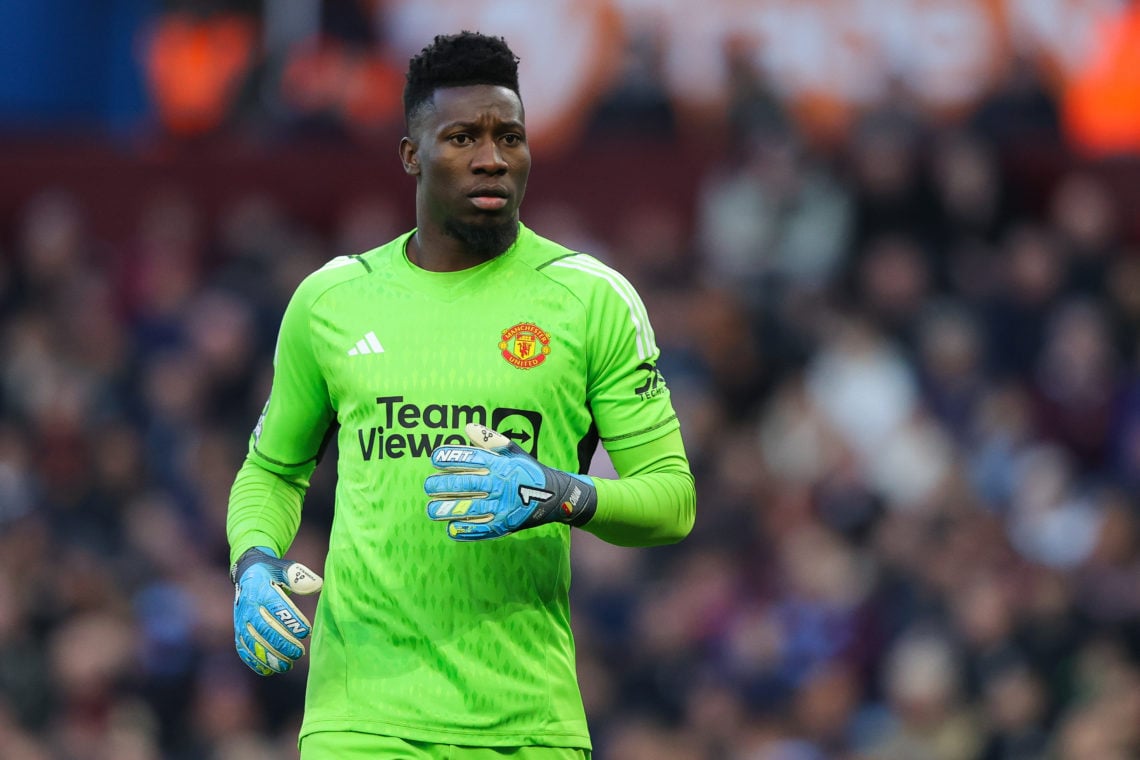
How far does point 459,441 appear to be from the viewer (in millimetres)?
4586

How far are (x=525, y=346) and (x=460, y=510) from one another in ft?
1.77

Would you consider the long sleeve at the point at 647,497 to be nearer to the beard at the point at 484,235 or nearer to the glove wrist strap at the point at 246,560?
the beard at the point at 484,235

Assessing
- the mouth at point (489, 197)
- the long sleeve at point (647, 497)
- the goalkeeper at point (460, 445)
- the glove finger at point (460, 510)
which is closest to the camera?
the glove finger at point (460, 510)

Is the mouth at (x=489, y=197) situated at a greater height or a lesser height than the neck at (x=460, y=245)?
greater

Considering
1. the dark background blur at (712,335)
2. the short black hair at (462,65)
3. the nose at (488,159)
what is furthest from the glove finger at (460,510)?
the dark background blur at (712,335)

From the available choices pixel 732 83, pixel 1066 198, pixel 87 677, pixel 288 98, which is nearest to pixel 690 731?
pixel 87 677

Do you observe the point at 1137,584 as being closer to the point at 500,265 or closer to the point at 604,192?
the point at 604,192

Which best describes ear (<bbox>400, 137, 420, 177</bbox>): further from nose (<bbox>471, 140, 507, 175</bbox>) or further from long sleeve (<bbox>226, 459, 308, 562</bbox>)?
long sleeve (<bbox>226, 459, 308, 562</bbox>)

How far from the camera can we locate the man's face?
182 inches

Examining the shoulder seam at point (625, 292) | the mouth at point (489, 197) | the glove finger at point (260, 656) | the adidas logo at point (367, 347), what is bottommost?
the glove finger at point (260, 656)

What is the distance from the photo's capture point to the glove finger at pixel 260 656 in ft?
14.7

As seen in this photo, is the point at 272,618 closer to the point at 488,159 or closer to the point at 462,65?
the point at 488,159

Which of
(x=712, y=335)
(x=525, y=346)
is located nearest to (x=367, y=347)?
(x=525, y=346)

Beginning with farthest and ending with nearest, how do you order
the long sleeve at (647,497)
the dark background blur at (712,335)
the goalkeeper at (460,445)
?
the dark background blur at (712,335)
the goalkeeper at (460,445)
the long sleeve at (647,497)
